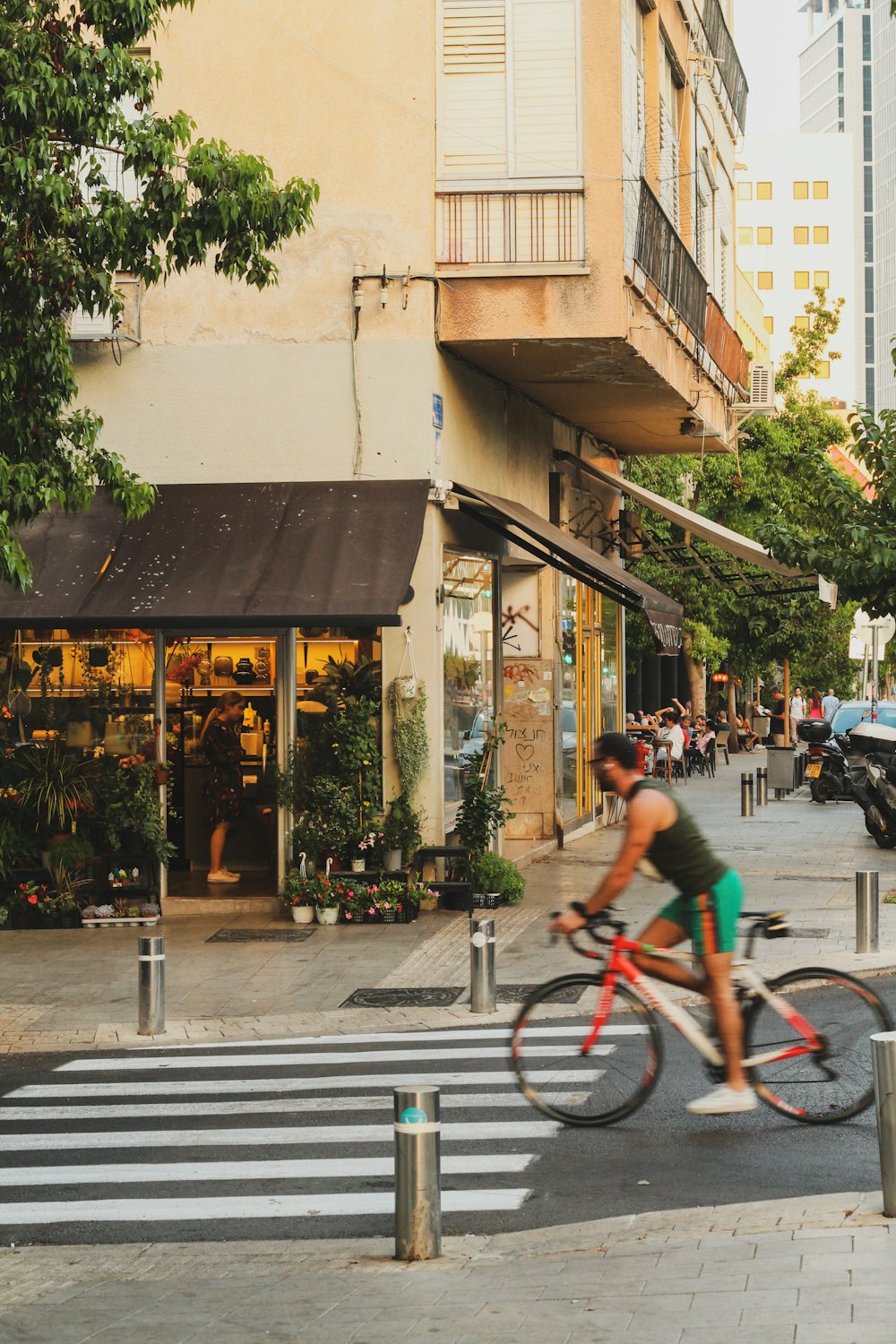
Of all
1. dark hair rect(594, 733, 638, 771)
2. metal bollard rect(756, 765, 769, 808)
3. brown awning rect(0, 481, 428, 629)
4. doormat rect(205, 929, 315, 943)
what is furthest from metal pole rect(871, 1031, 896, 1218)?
metal bollard rect(756, 765, 769, 808)

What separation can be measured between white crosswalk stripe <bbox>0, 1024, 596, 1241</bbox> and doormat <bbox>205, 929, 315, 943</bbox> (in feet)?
11.7

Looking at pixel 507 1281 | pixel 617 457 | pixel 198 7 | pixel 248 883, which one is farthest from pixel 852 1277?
pixel 617 457

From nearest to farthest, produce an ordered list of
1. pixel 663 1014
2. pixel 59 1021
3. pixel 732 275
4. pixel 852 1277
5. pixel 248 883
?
pixel 852 1277, pixel 663 1014, pixel 59 1021, pixel 248 883, pixel 732 275

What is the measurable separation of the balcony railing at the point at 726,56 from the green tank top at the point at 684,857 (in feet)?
55.4

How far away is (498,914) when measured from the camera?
1480 centimetres

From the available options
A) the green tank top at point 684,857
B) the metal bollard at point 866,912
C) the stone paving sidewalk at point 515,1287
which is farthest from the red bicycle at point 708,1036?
the metal bollard at point 866,912

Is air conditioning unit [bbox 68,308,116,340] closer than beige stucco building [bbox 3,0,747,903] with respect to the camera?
No

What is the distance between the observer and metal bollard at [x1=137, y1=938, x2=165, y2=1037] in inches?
404

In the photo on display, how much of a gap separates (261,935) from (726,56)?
51.6 ft

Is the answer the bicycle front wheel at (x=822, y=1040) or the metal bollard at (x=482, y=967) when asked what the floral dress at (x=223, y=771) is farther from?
the bicycle front wheel at (x=822, y=1040)

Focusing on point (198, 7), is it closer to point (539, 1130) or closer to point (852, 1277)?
point (539, 1130)

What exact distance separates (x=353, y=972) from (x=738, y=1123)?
15.9 ft

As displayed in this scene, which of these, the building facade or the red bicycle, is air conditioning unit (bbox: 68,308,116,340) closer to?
the red bicycle

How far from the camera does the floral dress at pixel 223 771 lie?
626 inches
